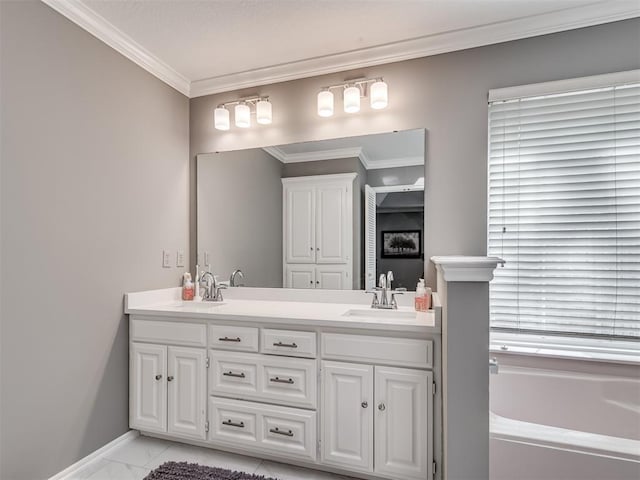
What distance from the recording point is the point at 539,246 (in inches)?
79.0

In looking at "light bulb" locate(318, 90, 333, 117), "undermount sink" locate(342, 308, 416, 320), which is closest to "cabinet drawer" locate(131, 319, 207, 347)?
"undermount sink" locate(342, 308, 416, 320)

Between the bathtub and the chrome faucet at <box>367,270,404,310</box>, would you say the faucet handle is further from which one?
the bathtub

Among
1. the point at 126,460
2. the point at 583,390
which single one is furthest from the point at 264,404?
the point at 583,390

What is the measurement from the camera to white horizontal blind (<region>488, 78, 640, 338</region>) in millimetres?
1859

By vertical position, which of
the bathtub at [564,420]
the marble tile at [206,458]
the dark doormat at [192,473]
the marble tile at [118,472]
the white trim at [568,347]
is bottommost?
the marble tile at [206,458]

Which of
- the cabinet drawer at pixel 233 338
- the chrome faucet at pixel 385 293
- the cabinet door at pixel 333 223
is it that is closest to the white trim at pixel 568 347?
the chrome faucet at pixel 385 293

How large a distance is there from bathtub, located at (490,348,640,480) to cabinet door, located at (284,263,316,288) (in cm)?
120

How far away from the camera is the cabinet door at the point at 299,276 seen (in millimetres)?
2402

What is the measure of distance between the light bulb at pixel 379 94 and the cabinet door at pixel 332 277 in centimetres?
103

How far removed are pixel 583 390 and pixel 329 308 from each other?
141cm

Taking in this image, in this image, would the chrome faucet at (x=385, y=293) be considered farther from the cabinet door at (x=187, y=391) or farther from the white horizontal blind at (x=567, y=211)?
the cabinet door at (x=187, y=391)

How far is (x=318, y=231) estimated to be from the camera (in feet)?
7.79

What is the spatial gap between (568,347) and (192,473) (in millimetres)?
2086

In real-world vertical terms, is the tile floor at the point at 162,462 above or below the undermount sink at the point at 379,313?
below
